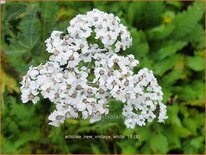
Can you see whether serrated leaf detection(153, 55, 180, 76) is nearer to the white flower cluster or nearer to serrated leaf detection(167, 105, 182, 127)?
serrated leaf detection(167, 105, 182, 127)

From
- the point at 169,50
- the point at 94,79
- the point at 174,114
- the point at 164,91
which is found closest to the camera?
the point at 94,79

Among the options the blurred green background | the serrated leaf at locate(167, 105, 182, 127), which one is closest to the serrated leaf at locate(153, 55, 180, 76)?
the blurred green background

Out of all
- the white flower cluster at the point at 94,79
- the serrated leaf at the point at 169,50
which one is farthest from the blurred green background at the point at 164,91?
the white flower cluster at the point at 94,79

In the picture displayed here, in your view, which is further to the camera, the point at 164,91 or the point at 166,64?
the point at 166,64

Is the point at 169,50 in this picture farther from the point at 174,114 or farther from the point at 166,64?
the point at 174,114

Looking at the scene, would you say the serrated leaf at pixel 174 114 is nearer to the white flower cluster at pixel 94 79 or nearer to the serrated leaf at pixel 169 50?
the serrated leaf at pixel 169 50

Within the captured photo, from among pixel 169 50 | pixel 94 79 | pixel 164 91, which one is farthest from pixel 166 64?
pixel 94 79
